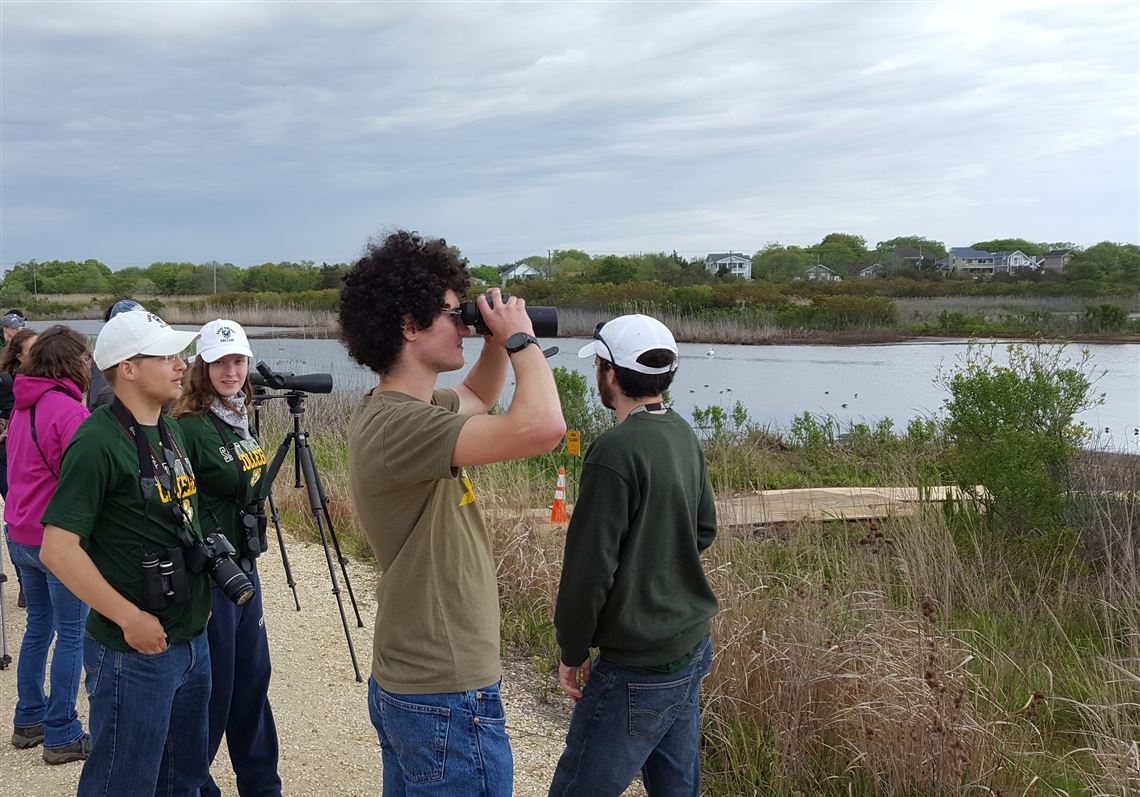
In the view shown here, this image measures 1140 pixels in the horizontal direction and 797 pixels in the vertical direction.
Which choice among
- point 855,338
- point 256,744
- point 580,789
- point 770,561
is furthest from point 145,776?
point 855,338

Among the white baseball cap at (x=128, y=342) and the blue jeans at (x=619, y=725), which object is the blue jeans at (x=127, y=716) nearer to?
the white baseball cap at (x=128, y=342)

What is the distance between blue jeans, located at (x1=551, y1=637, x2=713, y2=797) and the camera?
2.59 m

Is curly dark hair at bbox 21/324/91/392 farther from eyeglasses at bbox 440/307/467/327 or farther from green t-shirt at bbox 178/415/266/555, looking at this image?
eyeglasses at bbox 440/307/467/327

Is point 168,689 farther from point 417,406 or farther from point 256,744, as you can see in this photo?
point 417,406

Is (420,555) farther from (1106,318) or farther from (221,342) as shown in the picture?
(1106,318)

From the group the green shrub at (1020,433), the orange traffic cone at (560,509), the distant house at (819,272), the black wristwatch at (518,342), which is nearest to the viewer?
the black wristwatch at (518,342)

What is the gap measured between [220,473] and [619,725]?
1.71 metres

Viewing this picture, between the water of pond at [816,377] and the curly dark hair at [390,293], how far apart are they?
12.6 m

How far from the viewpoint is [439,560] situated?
2166 mm

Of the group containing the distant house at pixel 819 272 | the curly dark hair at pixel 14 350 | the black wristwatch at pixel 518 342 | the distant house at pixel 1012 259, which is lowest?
the curly dark hair at pixel 14 350

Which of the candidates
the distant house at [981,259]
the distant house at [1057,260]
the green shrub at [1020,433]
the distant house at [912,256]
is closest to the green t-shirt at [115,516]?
the green shrub at [1020,433]

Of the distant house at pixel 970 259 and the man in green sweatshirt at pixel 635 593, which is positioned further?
the distant house at pixel 970 259

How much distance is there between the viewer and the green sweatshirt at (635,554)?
2520 millimetres

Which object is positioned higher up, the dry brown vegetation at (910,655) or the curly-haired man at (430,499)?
the curly-haired man at (430,499)
